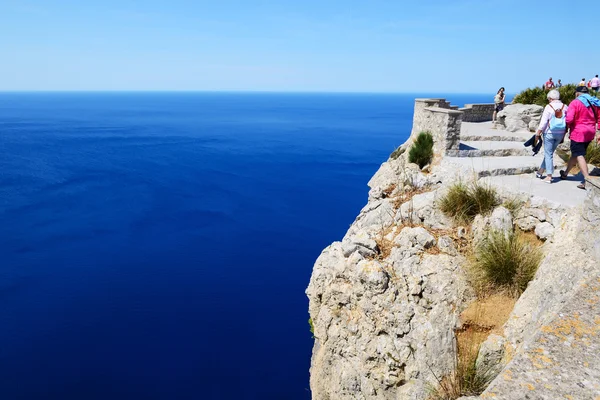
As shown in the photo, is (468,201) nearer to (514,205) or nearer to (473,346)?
(514,205)

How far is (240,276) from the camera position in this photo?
107 feet

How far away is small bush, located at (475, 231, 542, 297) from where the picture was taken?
700 centimetres

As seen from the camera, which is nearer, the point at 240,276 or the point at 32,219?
the point at 240,276

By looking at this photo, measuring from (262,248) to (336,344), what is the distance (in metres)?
28.4

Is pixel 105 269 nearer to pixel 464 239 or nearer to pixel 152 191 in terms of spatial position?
pixel 152 191

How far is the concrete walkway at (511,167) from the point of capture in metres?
8.90

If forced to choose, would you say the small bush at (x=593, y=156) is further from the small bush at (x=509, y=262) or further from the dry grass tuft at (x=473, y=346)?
the dry grass tuft at (x=473, y=346)

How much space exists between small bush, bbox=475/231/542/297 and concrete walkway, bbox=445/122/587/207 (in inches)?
66.3

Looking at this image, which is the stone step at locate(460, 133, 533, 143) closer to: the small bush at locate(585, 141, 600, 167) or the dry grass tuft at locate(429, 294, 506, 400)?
the small bush at locate(585, 141, 600, 167)

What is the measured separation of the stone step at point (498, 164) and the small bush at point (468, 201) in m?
0.94

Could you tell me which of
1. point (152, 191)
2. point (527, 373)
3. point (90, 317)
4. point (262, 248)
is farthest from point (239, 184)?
point (527, 373)

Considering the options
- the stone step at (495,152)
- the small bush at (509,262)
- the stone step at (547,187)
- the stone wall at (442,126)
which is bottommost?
the small bush at (509,262)

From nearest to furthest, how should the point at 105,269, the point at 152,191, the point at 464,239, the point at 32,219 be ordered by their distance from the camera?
1. the point at 464,239
2. the point at 105,269
3. the point at 32,219
4. the point at 152,191

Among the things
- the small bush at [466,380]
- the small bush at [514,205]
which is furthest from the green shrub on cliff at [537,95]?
the small bush at [466,380]
